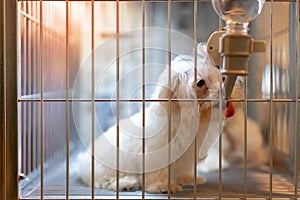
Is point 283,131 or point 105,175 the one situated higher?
point 283,131

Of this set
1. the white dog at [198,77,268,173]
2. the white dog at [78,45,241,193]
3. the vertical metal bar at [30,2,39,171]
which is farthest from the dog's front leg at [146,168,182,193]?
the vertical metal bar at [30,2,39,171]

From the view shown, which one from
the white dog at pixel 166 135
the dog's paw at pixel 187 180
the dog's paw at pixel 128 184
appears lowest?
the dog's paw at pixel 187 180

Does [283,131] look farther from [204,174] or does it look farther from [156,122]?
[156,122]

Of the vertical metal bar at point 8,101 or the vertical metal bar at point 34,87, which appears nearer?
the vertical metal bar at point 8,101

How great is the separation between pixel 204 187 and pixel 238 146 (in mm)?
602

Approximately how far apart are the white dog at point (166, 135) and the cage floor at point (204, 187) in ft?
0.24

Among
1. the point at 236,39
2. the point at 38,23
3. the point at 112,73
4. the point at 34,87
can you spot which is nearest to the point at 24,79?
the point at 34,87

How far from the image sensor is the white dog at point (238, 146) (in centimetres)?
194

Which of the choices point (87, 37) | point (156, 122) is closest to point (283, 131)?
point (156, 122)

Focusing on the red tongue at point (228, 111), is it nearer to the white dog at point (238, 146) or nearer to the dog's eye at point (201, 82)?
the dog's eye at point (201, 82)

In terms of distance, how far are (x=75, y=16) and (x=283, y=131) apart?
110cm

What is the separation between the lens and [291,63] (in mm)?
1863

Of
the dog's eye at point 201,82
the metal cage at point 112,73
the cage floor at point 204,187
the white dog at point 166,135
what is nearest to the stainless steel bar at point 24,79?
the metal cage at point 112,73

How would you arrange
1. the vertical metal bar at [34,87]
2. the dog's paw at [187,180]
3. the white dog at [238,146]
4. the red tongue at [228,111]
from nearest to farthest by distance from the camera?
the red tongue at [228,111] → the dog's paw at [187,180] → the vertical metal bar at [34,87] → the white dog at [238,146]
